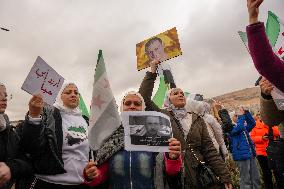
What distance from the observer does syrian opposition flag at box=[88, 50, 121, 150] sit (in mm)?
3229

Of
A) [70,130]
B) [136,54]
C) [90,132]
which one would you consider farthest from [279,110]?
[136,54]

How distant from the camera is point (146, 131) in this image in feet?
8.94

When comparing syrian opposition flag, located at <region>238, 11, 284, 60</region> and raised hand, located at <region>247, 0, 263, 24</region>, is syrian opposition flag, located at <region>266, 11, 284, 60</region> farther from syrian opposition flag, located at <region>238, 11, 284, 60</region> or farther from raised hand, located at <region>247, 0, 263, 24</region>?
raised hand, located at <region>247, 0, 263, 24</region>

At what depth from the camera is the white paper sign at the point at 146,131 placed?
8.81 ft

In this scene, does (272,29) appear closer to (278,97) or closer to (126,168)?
(278,97)

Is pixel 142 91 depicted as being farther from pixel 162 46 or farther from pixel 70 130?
pixel 162 46

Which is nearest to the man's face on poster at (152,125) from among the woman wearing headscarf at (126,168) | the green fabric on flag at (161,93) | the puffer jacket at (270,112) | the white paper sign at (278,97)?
the woman wearing headscarf at (126,168)

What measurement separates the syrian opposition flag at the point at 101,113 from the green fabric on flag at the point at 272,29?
1.53 m

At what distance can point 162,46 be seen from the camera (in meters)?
6.35

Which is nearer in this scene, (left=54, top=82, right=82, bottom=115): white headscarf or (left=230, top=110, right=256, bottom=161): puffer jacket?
(left=54, top=82, right=82, bottom=115): white headscarf

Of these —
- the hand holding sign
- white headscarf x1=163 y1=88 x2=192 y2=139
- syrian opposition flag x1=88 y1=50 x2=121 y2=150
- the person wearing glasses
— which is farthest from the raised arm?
white headscarf x1=163 y1=88 x2=192 y2=139

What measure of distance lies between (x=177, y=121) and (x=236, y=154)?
3.70m

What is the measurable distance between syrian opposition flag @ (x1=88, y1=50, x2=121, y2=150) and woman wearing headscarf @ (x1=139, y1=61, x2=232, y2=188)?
1345 millimetres

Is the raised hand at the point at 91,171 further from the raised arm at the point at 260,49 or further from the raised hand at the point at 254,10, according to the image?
the raised hand at the point at 254,10
